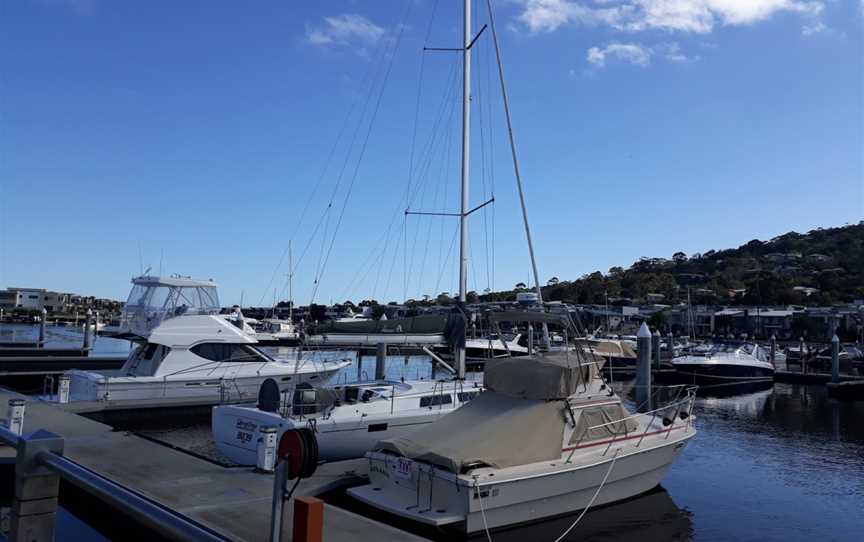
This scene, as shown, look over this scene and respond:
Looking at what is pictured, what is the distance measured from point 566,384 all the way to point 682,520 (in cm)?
407

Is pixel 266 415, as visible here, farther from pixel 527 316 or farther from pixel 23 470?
pixel 23 470

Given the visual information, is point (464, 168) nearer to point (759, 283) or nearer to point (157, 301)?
point (157, 301)

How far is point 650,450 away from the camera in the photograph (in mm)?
13109

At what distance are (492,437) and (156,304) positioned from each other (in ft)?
53.5

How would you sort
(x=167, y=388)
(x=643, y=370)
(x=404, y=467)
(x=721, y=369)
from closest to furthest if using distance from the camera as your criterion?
(x=404, y=467) < (x=167, y=388) < (x=643, y=370) < (x=721, y=369)

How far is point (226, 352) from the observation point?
920 inches

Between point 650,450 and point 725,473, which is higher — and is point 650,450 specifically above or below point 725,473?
above

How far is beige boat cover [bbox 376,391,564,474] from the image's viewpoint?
10.4 metres

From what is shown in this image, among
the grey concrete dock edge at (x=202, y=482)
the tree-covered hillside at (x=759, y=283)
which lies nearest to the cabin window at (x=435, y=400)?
the grey concrete dock edge at (x=202, y=482)

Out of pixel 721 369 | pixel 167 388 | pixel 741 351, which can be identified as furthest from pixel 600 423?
pixel 741 351

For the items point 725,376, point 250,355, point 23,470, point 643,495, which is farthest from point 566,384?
point 725,376

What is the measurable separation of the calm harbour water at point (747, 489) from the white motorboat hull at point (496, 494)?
0.38 meters

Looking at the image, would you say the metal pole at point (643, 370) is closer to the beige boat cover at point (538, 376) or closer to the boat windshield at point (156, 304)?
the beige boat cover at point (538, 376)

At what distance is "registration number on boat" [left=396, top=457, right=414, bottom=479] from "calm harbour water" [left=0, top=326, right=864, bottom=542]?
1750 millimetres
